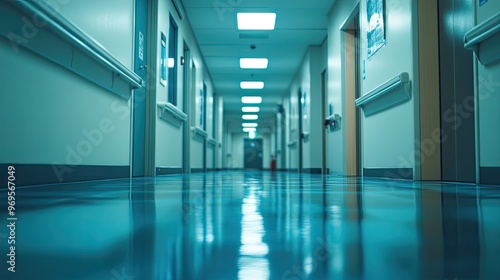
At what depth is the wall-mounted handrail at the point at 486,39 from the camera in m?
2.41

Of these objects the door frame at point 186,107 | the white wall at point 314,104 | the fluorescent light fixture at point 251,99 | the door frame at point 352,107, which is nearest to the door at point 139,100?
the door frame at point 186,107

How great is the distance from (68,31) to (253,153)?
29116 mm

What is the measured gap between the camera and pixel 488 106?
270cm

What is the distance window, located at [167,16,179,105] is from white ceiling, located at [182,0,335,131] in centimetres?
54

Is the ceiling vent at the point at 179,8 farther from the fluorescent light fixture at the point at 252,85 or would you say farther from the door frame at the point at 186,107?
the fluorescent light fixture at the point at 252,85

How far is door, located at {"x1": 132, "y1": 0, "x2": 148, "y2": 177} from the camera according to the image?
4734 millimetres

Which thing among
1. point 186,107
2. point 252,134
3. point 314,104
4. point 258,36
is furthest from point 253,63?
point 252,134

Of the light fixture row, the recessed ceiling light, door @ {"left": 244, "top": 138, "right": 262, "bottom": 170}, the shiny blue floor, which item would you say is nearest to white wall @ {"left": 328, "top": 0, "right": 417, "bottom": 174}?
the light fixture row

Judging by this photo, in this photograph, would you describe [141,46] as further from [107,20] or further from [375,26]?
[375,26]

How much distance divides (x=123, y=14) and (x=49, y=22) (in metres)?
1.91

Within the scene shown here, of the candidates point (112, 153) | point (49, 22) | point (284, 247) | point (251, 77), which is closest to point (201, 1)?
point (112, 153)

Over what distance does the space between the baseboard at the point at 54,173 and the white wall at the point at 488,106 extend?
2761 millimetres

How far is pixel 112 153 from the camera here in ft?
12.5

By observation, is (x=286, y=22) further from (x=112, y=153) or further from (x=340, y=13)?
(x=112, y=153)
